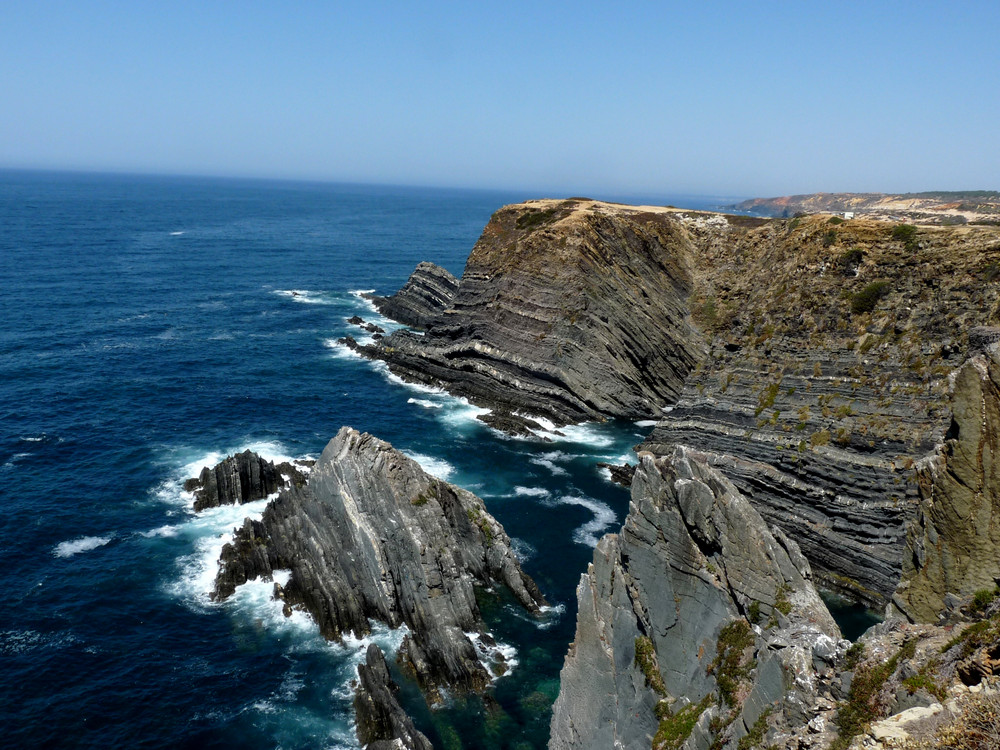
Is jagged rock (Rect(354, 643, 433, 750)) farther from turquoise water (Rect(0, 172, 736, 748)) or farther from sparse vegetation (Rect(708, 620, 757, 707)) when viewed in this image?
sparse vegetation (Rect(708, 620, 757, 707))

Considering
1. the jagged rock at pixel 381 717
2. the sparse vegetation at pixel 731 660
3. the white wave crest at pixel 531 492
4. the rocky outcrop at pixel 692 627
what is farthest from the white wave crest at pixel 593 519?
the sparse vegetation at pixel 731 660

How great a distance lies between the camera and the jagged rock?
1129 inches

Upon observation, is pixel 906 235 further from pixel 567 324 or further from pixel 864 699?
pixel 864 699

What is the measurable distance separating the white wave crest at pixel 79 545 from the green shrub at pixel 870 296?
5914cm

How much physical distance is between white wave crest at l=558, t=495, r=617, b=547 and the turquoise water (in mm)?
217

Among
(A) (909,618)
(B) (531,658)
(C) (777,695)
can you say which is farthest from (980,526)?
(B) (531,658)

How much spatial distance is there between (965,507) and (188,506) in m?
49.7

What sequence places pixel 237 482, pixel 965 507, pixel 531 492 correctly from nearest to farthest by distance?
pixel 965 507, pixel 237 482, pixel 531 492

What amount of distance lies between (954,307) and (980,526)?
37682mm

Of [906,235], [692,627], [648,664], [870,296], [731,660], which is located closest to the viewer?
[731,660]

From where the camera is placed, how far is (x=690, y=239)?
89188 mm

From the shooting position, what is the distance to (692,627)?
20.6 m

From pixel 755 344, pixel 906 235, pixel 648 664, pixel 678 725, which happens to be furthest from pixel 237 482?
pixel 906 235

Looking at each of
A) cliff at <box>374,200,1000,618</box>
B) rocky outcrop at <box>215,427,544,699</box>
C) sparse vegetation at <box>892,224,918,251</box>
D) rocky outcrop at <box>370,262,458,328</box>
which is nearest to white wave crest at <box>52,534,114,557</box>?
rocky outcrop at <box>215,427,544,699</box>
